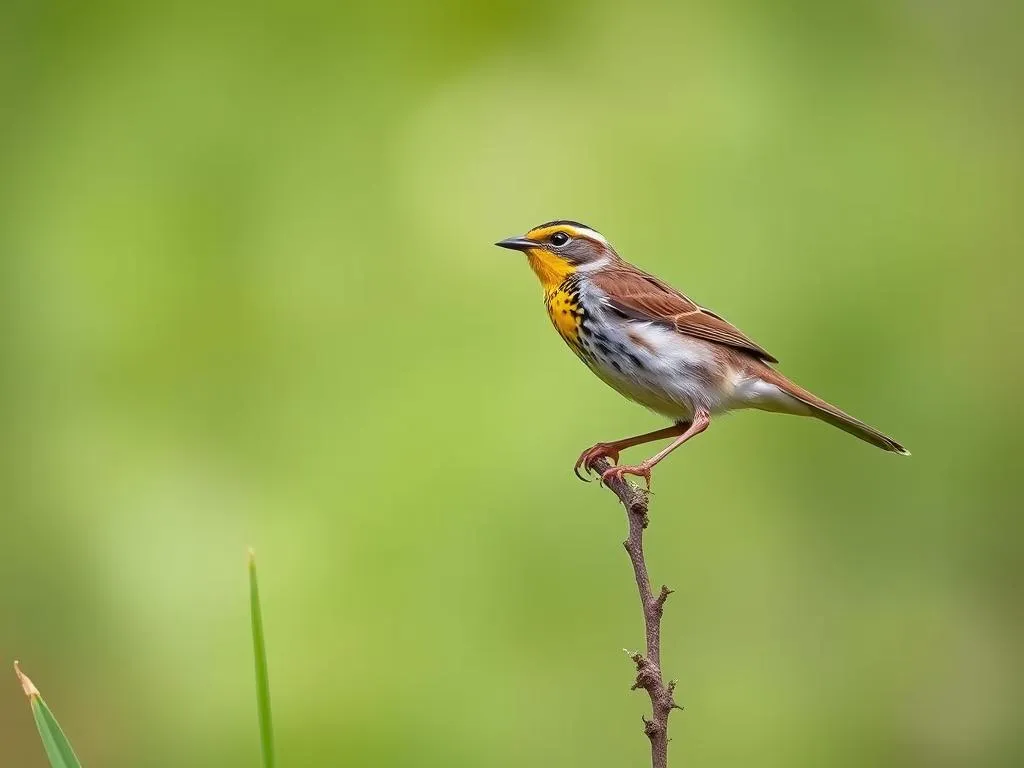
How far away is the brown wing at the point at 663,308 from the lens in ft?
16.8

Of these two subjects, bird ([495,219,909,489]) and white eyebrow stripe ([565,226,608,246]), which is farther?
white eyebrow stripe ([565,226,608,246])

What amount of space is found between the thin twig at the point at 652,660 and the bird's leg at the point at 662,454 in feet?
1.91

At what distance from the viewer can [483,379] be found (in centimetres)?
834

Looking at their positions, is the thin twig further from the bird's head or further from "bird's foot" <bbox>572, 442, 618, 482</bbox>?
the bird's head

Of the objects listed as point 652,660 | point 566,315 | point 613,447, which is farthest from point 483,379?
point 652,660

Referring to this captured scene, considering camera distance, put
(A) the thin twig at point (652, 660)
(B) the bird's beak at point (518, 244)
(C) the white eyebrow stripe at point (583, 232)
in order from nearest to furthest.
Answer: (A) the thin twig at point (652, 660) → (B) the bird's beak at point (518, 244) → (C) the white eyebrow stripe at point (583, 232)

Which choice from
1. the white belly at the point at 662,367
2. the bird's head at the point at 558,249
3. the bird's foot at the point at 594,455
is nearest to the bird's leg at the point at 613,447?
the bird's foot at the point at 594,455

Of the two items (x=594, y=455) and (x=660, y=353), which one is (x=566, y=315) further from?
(x=594, y=455)

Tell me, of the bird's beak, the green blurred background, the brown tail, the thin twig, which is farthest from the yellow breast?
the green blurred background

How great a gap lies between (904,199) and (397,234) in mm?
3671

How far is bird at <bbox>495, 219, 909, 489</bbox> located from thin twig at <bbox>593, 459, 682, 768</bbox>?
161 cm

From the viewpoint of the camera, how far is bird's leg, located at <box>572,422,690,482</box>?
4.86m

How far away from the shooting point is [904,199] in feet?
31.8

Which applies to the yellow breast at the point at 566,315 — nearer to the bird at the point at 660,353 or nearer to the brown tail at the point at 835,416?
the bird at the point at 660,353
